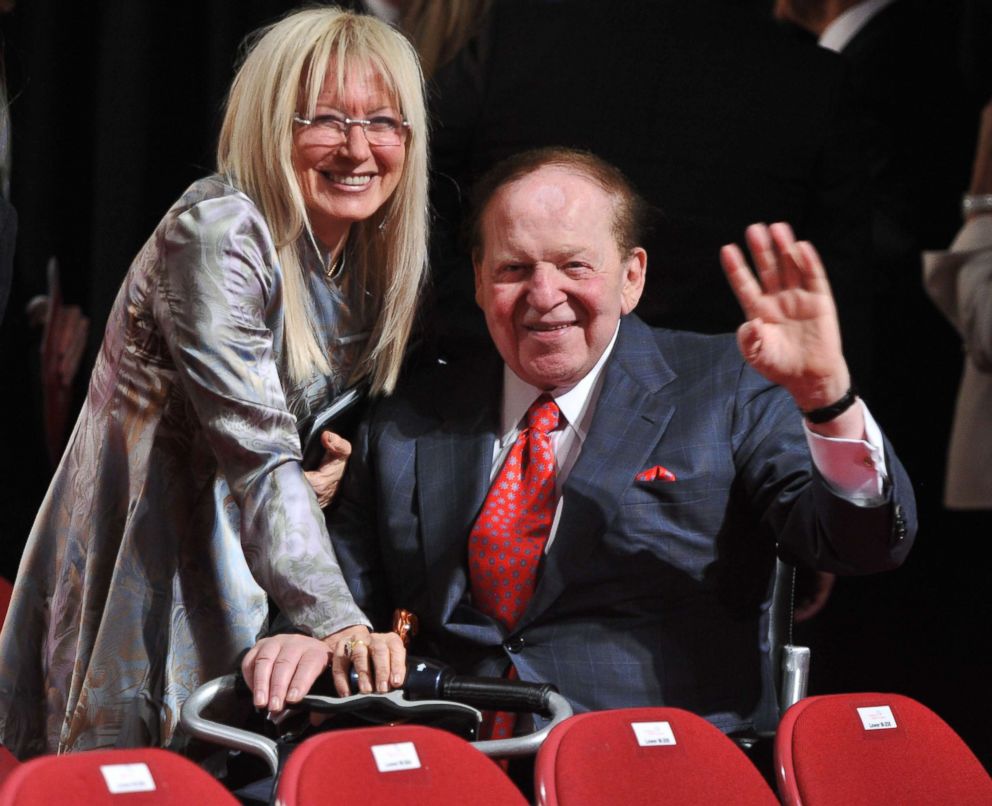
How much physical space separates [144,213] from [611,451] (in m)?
1.88

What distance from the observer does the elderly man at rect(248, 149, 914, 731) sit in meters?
2.27

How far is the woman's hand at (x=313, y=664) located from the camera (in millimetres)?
1981

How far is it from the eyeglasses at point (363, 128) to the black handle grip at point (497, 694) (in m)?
1.02

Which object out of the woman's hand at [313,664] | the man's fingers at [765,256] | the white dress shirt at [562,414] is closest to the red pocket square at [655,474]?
the white dress shirt at [562,414]

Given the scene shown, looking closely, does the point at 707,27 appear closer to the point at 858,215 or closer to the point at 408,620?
the point at 858,215

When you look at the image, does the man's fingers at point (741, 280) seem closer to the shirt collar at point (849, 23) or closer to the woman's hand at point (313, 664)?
the woman's hand at point (313, 664)

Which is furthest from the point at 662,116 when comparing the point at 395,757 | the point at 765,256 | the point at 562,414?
the point at 395,757

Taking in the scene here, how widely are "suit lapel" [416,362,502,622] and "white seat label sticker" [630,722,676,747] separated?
65 cm

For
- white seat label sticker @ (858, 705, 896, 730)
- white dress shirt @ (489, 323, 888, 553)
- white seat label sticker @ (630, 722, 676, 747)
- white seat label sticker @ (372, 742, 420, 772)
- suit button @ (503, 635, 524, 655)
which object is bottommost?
suit button @ (503, 635, 524, 655)

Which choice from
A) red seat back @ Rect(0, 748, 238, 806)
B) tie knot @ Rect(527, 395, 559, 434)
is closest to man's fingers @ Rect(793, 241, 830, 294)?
tie knot @ Rect(527, 395, 559, 434)

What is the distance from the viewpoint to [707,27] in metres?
3.17

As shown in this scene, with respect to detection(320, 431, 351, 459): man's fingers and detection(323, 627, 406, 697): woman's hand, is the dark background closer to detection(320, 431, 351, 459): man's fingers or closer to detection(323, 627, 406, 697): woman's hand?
detection(320, 431, 351, 459): man's fingers

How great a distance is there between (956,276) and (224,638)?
6.80 feet

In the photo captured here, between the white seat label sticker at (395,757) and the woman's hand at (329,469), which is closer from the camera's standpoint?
the white seat label sticker at (395,757)
